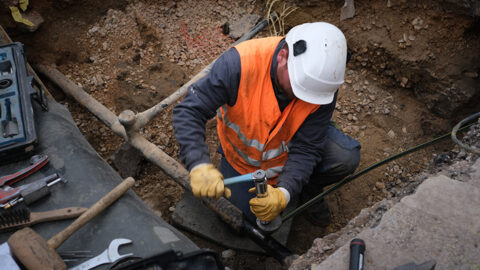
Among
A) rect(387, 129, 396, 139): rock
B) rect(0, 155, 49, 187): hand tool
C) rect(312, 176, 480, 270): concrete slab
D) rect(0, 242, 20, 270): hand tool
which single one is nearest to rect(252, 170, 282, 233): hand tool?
rect(312, 176, 480, 270): concrete slab

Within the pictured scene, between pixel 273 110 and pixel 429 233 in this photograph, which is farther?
pixel 273 110

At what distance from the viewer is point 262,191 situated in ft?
Result: 5.96

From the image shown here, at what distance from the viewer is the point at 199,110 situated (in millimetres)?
2057

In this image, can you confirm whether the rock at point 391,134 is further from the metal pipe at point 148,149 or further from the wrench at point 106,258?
the wrench at point 106,258

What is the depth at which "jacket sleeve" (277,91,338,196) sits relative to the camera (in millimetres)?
2154

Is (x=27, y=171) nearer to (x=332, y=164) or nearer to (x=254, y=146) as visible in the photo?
(x=254, y=146)

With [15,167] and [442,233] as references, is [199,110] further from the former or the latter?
[442,233]

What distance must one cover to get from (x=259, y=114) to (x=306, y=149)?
43cm

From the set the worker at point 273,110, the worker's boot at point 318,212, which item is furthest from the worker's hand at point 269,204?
the worker's boot at point 318,212

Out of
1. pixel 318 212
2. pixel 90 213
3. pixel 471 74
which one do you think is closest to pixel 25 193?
pixel 90 213

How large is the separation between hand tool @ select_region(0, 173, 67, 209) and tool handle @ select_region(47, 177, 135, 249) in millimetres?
295

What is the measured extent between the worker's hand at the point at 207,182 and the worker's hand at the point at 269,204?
0.19m

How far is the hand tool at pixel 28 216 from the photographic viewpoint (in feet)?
5.36

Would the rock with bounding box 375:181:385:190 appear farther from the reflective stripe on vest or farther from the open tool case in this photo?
the open tool case
